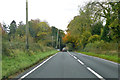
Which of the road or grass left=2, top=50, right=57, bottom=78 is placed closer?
the road

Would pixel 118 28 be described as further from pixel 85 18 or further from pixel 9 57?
pixel 9 57

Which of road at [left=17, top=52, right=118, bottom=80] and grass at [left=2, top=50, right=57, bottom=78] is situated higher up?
grass at [left=2, top=50, right=57, bottom=78]

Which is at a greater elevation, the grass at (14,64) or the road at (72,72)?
the grass at (14,64)

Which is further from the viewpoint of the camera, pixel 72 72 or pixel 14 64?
pixel 14 64

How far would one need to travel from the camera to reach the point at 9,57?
15.1 metres

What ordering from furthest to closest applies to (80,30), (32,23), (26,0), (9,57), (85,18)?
(32,23) < (80,30) < (85,18) < (26,0) < (9,57)

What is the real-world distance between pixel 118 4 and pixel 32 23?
61222 millimetres

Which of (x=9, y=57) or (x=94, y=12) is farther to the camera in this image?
(x=94, y=12)

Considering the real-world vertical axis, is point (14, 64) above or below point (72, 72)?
above

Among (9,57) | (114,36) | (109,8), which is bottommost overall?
(9,57)

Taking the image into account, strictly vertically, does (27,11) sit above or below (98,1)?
below

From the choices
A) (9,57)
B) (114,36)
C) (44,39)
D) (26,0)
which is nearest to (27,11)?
(26,0)

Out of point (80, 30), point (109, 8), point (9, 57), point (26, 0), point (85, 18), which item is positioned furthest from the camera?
point (80, 30)

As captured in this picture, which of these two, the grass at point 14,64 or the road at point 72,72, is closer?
the road at point 72,72
